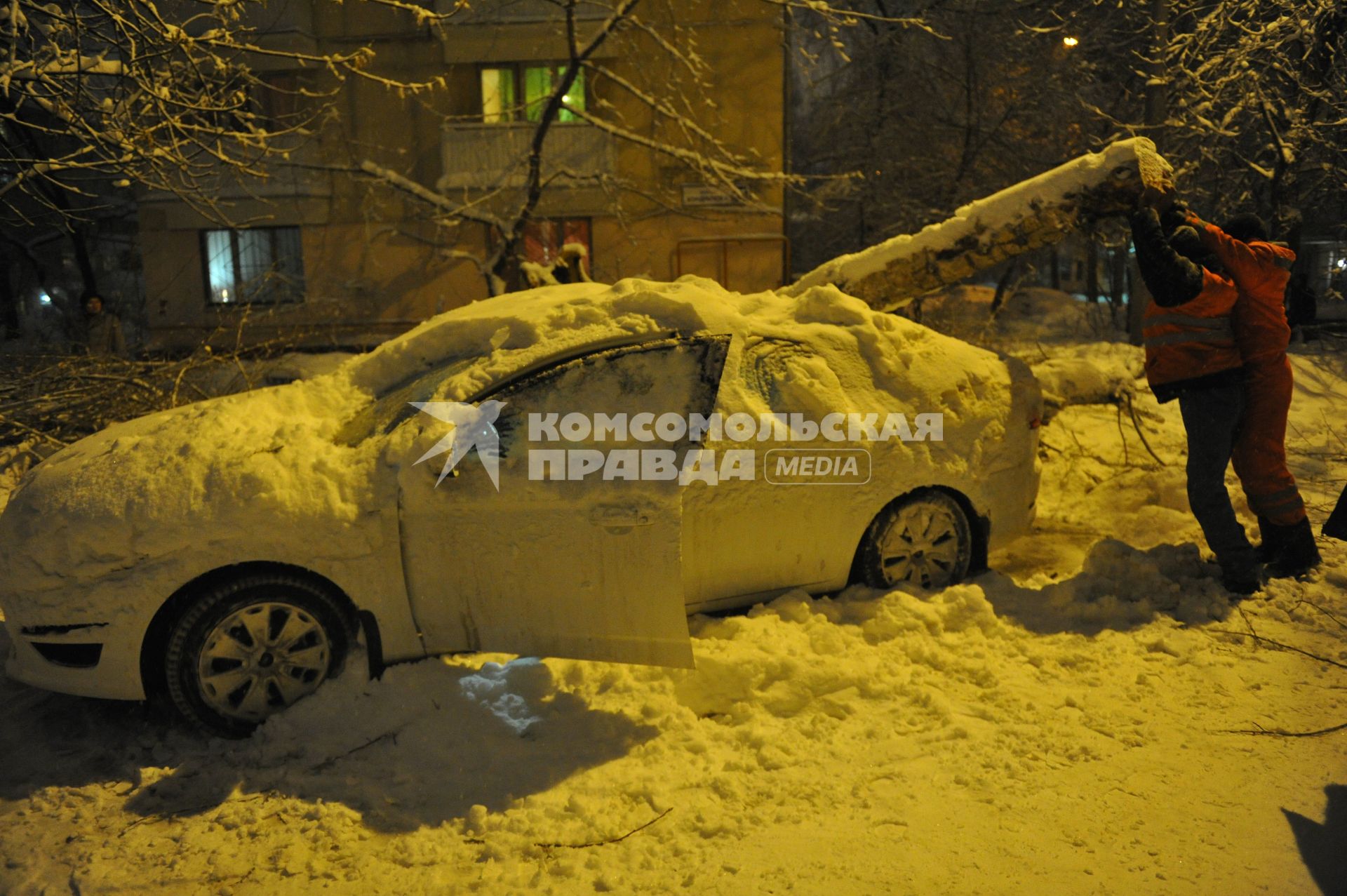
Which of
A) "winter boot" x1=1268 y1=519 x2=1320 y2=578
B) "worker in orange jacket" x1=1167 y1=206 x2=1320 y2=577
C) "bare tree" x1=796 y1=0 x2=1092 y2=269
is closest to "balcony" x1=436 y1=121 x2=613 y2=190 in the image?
"bare tree" x1=796 y1=0 x2=1092 y2=269

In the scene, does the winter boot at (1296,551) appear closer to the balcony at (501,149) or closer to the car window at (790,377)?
the car window at (790,377)

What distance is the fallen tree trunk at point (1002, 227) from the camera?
554 cm

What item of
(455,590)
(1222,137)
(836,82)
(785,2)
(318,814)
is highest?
(836,82)

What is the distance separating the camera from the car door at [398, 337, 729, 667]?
3854 mm

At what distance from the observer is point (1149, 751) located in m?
3.56

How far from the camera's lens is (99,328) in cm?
1002

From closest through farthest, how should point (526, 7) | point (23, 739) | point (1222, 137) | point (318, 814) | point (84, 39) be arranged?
→ point (318, 814) → point (23, 739) → point (84, 39) → point (1222, 137) → point (526, 7)

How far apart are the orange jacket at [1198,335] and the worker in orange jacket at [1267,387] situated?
0.10 meters

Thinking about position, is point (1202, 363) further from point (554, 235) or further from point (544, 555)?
point (554, 235)

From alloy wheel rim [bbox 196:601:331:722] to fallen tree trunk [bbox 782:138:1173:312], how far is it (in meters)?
3.67

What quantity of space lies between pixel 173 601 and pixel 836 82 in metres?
19.0

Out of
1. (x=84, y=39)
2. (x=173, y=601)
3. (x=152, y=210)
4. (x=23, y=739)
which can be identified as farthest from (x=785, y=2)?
(x=152, y=210)

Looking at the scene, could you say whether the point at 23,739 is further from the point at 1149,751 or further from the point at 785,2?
the point at 785,2

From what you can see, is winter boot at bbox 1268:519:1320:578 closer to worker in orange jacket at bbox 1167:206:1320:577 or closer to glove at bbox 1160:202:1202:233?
worker in orange jacket at bbox 1167:206:1320:577
